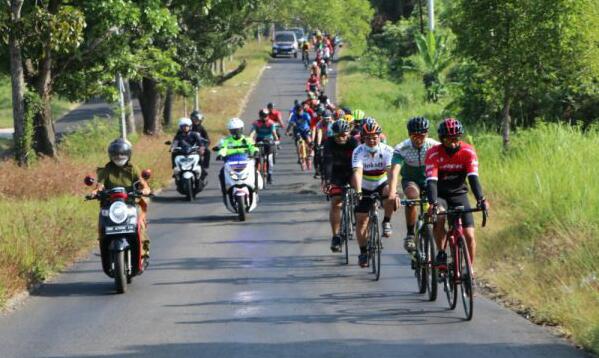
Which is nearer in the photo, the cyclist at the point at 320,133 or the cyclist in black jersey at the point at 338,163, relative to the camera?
the cyclist in black jersey at the point at 338,163

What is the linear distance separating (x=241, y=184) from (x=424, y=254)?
907 centimetres

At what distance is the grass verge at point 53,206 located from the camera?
570 inches

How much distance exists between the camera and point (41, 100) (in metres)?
26.4

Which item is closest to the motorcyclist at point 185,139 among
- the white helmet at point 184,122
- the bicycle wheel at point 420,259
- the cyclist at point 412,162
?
the white helmet at point 184,122

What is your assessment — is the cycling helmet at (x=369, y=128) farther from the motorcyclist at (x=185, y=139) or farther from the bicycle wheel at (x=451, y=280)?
the motorcyclist at (x=185, y=139)

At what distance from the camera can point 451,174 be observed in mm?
11750

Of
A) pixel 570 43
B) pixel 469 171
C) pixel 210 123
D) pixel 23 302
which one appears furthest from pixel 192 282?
pixel 210 123

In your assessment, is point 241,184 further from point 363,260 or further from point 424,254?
point 424,254

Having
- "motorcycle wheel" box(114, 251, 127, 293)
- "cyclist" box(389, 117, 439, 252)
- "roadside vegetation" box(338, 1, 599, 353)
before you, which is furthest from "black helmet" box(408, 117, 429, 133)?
"motorcycle wheel" box(114, 251, 127, 293)

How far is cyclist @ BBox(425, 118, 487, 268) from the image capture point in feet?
37.4

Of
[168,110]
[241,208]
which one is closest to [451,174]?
[241,208]

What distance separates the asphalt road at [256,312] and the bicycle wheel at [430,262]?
0.17 m

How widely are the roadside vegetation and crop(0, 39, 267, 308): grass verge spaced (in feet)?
18.7

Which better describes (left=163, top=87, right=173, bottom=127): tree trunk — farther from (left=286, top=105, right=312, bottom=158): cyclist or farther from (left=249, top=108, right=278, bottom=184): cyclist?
(left=249, top=108, right=278, bottom=184): cyclist
